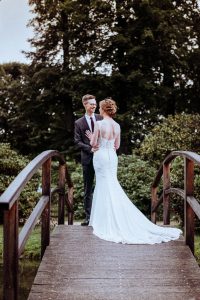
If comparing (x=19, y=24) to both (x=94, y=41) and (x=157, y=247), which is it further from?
(x=157, y=247)

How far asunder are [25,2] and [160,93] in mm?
9577

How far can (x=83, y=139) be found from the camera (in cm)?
892

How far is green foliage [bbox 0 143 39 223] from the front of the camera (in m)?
14.8

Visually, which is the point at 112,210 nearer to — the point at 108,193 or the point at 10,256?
the point at 108,193

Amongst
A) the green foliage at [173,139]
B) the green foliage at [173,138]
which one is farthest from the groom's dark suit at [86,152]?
the green foliage at [173,138]

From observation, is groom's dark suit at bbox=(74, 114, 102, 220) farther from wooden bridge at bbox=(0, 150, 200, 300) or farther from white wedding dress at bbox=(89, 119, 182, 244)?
wooden bridge at bbox=(0, 150, 200, 300)

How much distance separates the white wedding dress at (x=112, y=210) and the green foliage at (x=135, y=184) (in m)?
7.74

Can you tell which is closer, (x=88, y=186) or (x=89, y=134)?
(x=89, y=134)

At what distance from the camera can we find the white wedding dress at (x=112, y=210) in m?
6.70

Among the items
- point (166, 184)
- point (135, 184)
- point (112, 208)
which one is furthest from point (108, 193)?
→ point (135, 184)

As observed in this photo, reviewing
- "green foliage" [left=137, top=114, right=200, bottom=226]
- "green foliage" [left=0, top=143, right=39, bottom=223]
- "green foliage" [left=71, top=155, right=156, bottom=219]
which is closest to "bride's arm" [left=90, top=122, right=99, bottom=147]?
"green foliage" [left=0, top=143, right=39, bottom=223]

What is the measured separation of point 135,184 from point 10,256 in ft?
41.7

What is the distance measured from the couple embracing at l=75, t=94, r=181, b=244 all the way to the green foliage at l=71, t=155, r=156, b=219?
7.03 metres

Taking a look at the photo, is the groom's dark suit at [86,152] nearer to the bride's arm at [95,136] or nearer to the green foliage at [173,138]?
the bride's arm at [95,136]
